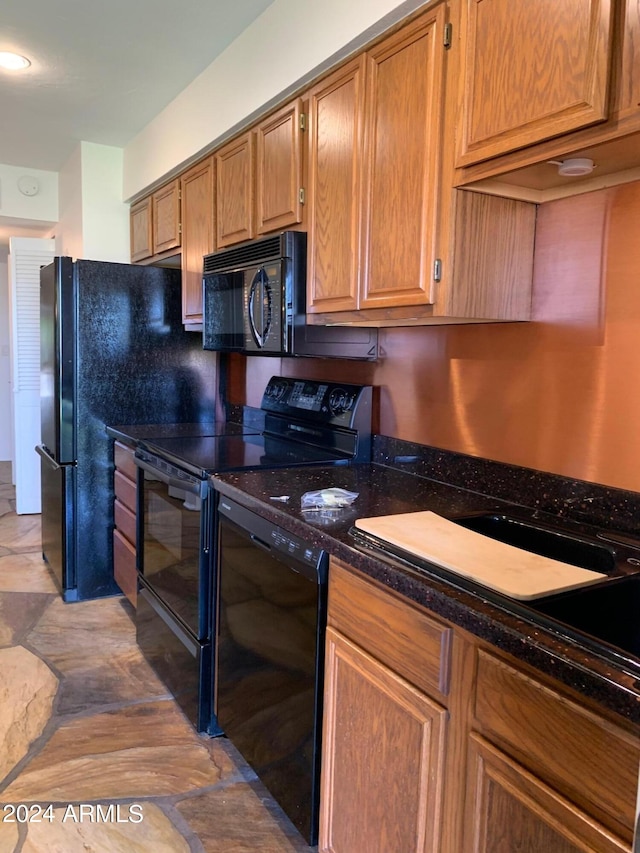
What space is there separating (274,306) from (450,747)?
58.4 inches

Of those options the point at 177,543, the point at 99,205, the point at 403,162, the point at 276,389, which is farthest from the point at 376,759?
the point at 99,205

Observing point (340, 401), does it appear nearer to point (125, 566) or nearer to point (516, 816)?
point (125, 566)

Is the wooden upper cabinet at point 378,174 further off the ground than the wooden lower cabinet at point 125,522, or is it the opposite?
the wooden upper cabinet at point 378,174

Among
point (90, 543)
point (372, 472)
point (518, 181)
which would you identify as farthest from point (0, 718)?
point (518, 181)

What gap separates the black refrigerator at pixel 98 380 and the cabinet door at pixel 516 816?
8.37 ft

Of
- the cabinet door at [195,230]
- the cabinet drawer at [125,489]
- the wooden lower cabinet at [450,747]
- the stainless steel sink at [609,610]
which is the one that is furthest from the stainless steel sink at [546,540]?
the cabinet door at [195,230]

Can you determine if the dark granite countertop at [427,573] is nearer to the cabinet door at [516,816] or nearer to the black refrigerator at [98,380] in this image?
the cabinet door at [516,816]

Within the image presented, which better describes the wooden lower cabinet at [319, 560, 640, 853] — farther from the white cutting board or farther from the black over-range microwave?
the black over-range microwave

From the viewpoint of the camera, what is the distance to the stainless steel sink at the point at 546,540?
1.34 m

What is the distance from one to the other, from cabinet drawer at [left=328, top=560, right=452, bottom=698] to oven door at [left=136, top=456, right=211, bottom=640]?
0.70 metres

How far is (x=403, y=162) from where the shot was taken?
1.65m

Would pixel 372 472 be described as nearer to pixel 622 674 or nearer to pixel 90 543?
pixel 622 674

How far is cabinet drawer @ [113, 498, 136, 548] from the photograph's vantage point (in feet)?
9.41

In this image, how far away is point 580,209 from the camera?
60.7 inches
